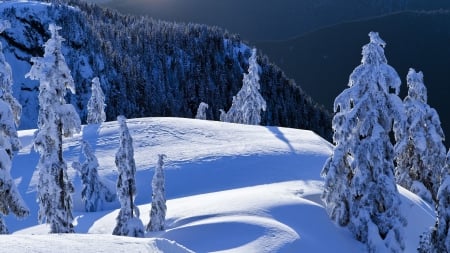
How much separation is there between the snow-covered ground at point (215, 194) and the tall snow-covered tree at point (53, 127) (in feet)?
12.9

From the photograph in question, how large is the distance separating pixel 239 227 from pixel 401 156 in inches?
804

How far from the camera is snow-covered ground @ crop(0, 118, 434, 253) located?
21.1 meters

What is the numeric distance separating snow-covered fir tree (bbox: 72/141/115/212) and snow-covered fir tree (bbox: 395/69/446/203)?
1863cm

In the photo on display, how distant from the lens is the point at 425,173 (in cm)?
3831

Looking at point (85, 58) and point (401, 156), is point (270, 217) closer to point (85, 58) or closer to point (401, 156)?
point (401, 156)

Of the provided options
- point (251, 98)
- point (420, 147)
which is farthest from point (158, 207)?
point (251, 98)

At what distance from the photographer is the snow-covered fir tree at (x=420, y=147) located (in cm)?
3719

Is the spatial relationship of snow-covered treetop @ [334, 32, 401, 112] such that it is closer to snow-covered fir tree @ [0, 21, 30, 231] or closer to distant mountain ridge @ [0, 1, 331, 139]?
snow-covered fir tree @ [0, 21, 30, 231]

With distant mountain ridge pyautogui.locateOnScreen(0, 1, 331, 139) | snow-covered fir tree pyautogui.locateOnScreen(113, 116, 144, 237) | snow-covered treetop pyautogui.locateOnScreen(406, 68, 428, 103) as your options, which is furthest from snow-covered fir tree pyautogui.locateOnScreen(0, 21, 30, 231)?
distant mountain ridge pyautogui.locateOnScreen(0, 1, 331, 139)

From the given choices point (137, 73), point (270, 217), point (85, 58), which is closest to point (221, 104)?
point (137, 73)

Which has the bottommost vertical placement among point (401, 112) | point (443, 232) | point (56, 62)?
point (443, 232)

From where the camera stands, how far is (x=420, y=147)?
37094 mm

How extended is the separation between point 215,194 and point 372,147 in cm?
1020

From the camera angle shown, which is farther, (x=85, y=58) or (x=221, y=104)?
(x=221, y=104)
